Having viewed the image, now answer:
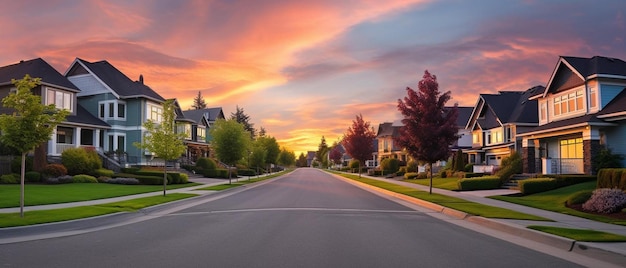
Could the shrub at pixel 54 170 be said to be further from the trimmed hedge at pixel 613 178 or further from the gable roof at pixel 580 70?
the gable roof at pixel 580 70

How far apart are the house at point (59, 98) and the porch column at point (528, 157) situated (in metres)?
34.0

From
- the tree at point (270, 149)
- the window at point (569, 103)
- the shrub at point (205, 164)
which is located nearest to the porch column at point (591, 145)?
the window at point (569, 103)

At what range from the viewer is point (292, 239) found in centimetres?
1008

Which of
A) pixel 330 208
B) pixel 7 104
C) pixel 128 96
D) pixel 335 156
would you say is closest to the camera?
pixel 7 104

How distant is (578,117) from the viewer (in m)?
28.0

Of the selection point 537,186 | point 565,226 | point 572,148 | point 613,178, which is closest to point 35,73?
point 537,186

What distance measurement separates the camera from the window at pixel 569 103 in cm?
2875

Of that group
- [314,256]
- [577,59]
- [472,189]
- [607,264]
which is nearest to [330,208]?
[314,256]

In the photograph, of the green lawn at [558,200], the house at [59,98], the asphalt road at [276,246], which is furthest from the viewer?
the house at [59,98]

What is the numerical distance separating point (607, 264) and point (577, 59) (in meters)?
25.6

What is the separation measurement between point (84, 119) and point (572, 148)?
128 ft

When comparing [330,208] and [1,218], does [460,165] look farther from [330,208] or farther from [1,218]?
[1,218]

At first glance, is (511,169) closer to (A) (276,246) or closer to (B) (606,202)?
(B) (606,202)

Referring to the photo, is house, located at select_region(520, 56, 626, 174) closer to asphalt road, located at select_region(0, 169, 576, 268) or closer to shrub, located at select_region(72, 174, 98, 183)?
asphalt road, located at select_region(0, 169, 576, 268)
